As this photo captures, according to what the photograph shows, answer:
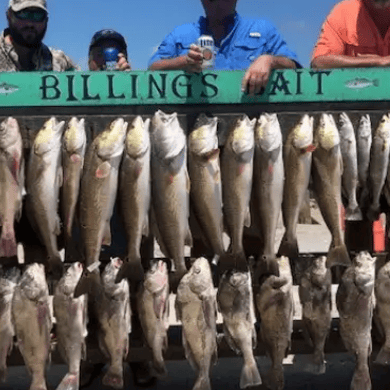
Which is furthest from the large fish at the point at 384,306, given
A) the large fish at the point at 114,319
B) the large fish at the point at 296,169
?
the large fish at the point at 114,319

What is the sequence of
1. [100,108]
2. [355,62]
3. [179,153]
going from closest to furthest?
[179,153] → [100,108] → [355,62]

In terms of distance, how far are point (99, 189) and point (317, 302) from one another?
1235 millimetres

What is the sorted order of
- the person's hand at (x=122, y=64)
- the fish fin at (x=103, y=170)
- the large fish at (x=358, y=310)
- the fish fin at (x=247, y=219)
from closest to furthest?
the fish fin at (x=103, y=170), the fish fin at (x=247, y=219), the large fish at (x=358, y=310), the person's hand at (x=122, y=64)

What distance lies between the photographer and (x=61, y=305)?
345cm

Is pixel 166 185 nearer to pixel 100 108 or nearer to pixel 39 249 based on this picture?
pixel 100 108

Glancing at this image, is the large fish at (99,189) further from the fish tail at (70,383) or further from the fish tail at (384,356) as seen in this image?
the fish tail at (384,356)

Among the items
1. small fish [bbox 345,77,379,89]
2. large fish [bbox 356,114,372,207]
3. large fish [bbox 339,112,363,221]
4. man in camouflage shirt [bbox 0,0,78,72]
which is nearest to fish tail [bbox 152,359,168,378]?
large fish [bbox 339,112,363,221]

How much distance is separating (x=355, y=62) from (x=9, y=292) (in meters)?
2.25

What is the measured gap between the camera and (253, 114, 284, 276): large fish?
3.37 m

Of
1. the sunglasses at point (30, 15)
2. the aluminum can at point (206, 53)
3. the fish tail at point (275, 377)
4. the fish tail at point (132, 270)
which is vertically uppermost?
the sunglasses at point (30, 15)

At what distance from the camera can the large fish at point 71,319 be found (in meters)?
3.43

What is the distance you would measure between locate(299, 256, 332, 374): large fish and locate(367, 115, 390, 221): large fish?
0.45m

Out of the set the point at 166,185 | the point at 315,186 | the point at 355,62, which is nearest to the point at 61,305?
the point at 166,185

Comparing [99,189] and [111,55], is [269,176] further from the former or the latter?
[111,55]
